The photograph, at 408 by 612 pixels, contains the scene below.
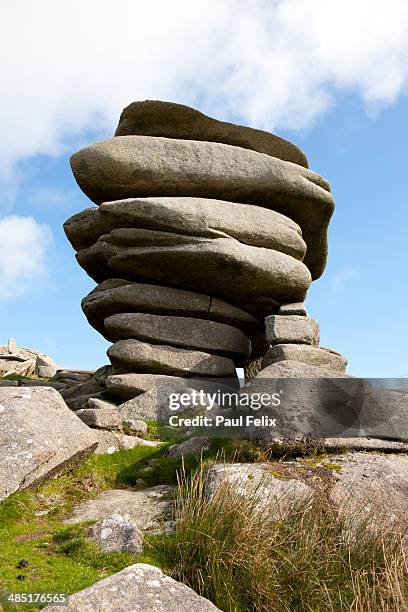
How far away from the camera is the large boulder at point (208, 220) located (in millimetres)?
18469

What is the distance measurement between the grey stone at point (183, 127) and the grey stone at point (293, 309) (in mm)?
5884

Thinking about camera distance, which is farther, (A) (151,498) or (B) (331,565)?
(A) (151,498)

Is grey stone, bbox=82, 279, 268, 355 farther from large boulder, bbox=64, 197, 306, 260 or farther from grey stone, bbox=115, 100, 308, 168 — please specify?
grey stone, bbox=115, 100, 308, 168

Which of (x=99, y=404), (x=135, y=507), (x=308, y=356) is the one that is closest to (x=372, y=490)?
(x=135, y=507)

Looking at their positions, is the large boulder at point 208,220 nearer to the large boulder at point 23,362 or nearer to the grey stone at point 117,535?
the grey stone at point 117,535

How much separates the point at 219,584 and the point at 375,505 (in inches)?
130

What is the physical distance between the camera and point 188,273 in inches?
745

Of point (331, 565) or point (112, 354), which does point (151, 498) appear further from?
point (112, 354)

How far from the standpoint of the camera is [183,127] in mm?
20781

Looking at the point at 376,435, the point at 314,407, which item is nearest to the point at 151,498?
the point at 314,407

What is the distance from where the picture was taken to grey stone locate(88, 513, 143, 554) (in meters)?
7.86

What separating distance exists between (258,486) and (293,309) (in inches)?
435

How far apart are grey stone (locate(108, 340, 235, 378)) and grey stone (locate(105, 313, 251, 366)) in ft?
0.85

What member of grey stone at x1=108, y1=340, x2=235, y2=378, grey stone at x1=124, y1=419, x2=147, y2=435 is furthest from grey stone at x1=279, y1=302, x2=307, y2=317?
grey stone at x1=124, y1=419, x2=147, y2=435
